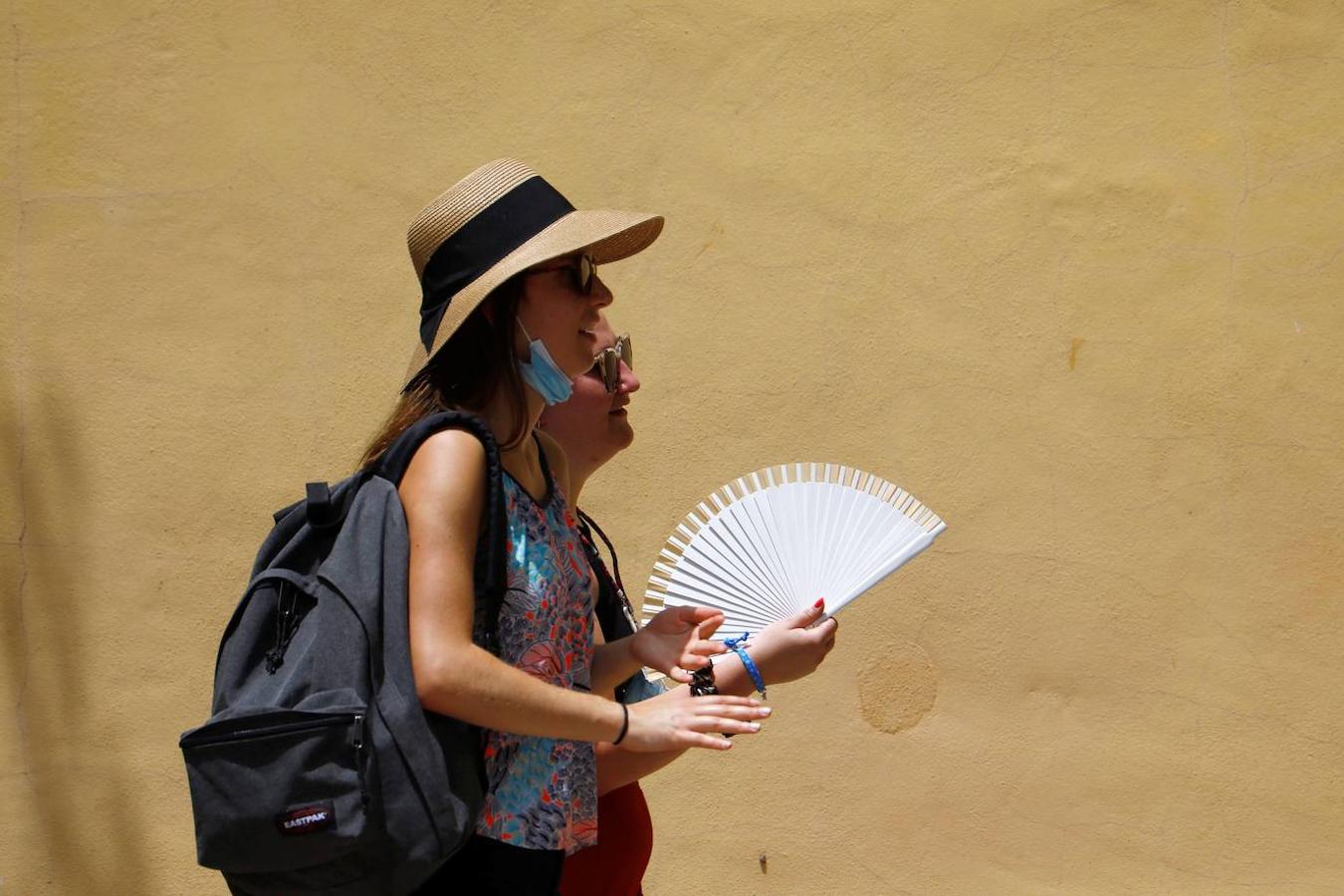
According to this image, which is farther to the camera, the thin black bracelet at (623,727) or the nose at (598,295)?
the nose at (598,295)

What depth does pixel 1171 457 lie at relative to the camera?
3.76m

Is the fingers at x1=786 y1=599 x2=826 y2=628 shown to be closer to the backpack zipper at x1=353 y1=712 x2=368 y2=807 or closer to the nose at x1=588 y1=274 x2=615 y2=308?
the nose at x1=588 y1=274 x2=615 y2=308

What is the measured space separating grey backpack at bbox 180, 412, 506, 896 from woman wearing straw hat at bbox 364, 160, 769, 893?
0.25 ft

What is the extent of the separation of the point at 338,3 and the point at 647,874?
2.39 metres

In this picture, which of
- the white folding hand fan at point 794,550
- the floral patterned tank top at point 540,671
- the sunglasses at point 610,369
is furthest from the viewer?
the sunglasses at point 610,369

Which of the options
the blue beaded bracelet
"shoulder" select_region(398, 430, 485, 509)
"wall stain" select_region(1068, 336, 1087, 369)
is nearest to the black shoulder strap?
"shoulder" select_region(398, 430, 485, 509)

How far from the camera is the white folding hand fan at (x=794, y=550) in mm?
2434

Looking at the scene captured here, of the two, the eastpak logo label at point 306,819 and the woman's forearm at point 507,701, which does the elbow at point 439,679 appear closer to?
the woman's forearm at point 507,701

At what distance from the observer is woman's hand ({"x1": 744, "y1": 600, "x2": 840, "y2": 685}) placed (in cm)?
230

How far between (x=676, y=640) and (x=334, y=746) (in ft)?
2.02

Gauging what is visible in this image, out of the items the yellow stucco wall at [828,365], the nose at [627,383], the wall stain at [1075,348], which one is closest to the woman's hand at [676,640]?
the nose at [627,383]

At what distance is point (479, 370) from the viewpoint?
2119 millimetres

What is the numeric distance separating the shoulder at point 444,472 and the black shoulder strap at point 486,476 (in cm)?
1

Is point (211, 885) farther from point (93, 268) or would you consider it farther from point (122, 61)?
point (122, 61)
